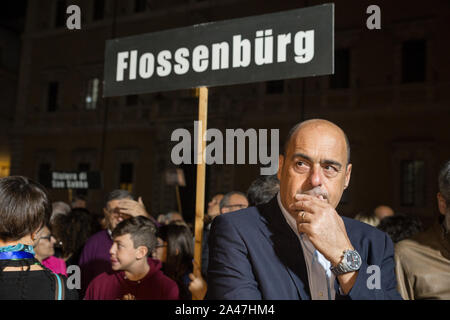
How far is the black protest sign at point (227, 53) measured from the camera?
2.03 metres

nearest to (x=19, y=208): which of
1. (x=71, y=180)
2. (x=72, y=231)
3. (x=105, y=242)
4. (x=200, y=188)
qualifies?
(x=200, y=188)

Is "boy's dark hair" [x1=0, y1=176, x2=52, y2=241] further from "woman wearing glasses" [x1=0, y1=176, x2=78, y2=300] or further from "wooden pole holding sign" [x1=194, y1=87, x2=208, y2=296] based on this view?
"wooden pole holding sign" [x1=194, y1=87, x2=208, y2=296]

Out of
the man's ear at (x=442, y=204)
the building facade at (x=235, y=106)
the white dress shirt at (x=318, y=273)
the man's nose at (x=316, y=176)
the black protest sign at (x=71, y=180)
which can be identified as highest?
the building facade at (x=235, y=106)

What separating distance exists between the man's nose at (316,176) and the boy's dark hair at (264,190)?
1544mm

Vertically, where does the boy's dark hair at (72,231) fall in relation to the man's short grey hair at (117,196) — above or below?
below

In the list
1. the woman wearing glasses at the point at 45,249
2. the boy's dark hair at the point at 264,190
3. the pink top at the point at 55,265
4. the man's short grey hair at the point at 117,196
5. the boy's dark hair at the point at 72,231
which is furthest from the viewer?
the boy's dark hair at the point at 72,231

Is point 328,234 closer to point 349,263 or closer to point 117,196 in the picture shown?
point 349,263

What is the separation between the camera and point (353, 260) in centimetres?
129

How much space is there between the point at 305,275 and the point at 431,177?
1338cm

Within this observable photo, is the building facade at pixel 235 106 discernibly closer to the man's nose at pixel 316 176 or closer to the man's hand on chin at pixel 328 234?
the man's nose at pixel 316 176

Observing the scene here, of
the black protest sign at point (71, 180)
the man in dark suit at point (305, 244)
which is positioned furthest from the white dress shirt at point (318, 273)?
the black protest sign at point (71, 180)

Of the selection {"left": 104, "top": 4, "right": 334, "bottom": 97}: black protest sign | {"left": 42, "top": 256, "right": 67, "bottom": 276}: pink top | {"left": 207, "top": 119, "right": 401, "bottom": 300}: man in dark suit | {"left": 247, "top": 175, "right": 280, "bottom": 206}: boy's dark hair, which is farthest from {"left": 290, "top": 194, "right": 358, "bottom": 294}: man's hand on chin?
{"left": 42, "top": 256, "right": 67, "bottom": 276}: pink top

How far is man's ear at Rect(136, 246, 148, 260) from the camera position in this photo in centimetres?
317

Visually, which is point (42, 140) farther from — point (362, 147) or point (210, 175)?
point (362, 147)
